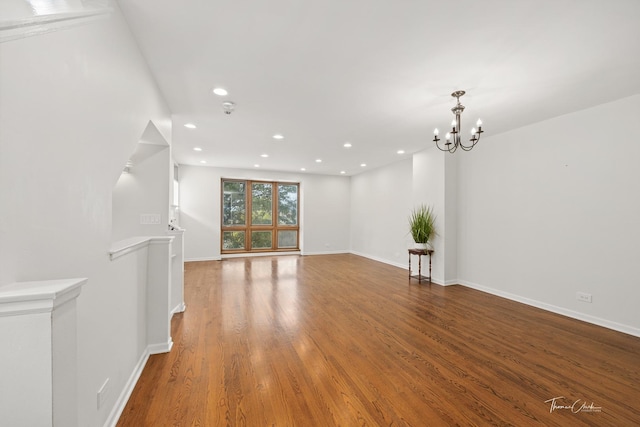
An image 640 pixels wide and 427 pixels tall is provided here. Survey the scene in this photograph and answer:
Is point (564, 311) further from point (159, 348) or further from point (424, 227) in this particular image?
point (159, 348)

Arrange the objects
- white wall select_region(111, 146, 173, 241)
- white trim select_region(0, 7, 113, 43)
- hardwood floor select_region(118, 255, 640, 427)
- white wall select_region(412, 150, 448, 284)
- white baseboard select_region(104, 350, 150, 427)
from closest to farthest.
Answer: white trim select_region(0, 7, 113, 43), white baseboard select_region(104, 350, 150, 427), hardwood floor select_region(118, 255, 640, 427), white wall select_region(111, 146, 173, 241), white wall select_region(412, 150, 448, 284)

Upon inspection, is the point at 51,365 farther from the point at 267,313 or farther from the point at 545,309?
the point at 545,309

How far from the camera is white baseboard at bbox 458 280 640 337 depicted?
9.67ft

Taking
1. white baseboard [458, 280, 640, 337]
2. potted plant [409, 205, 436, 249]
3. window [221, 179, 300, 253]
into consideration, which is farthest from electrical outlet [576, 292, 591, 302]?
window [221, 179, 300, 253]

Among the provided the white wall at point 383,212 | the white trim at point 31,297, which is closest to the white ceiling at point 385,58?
the white trim at point 31,297

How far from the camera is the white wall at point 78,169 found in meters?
0.88

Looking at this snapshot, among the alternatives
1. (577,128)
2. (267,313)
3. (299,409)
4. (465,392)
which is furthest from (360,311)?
(577,128)

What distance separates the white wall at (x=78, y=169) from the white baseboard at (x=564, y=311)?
16.1 feet

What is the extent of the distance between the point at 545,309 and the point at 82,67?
17.7 ft

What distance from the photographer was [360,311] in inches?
139

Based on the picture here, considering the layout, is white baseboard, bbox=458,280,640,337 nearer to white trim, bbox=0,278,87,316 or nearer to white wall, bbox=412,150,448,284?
white wall, bbox=412,150,448,284

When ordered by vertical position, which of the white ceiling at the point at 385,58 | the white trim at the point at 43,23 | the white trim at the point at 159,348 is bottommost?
the white trim at the point at 159,348

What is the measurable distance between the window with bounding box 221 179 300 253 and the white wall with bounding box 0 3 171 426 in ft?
19.5

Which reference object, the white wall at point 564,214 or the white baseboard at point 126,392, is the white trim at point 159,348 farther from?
the white wall at point 564,214
